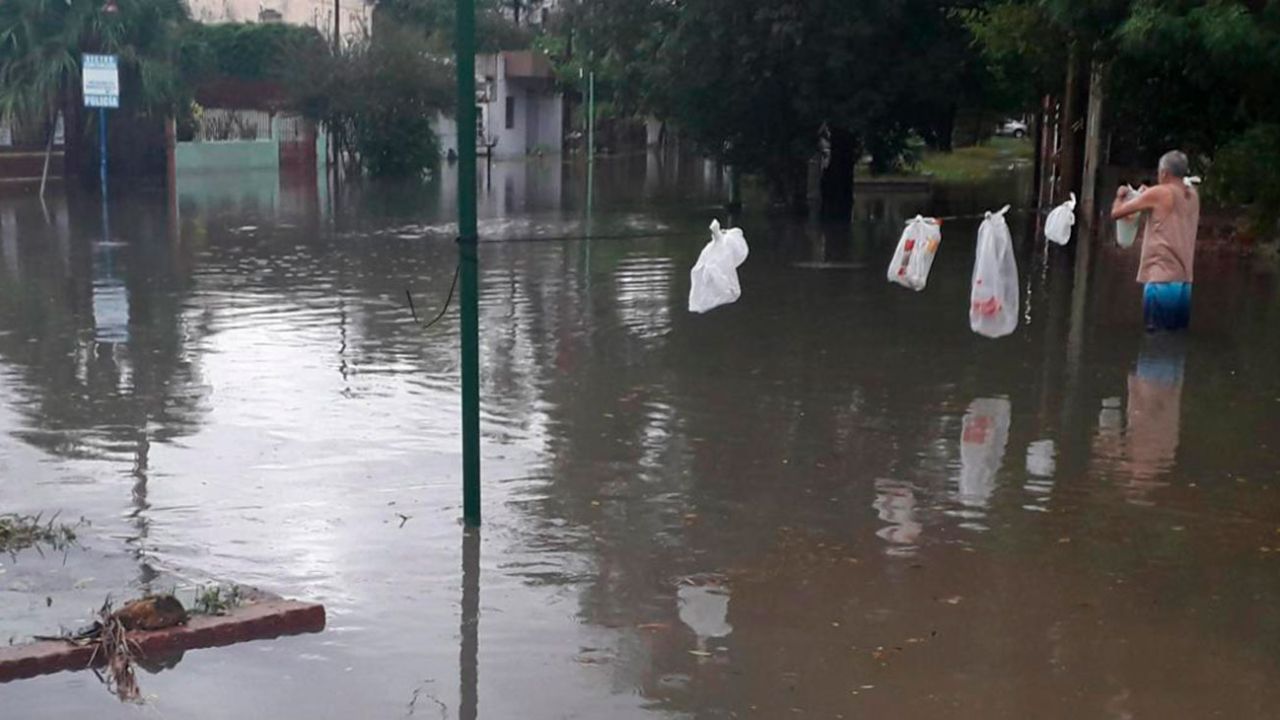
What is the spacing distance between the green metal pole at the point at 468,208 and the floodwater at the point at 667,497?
604mm

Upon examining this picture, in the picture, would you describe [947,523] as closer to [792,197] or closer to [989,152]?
[792,197]

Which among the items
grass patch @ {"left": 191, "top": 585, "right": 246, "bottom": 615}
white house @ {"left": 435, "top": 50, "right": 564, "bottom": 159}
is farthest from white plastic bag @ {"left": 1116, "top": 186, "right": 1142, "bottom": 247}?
white house @ {"left": 435, "top": 50, "right": 564, "bottom": 159}

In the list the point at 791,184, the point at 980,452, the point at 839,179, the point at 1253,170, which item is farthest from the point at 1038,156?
the point at 980,452

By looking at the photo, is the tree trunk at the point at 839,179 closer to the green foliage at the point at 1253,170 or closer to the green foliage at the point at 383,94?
the green foliage at the point at 1253,170

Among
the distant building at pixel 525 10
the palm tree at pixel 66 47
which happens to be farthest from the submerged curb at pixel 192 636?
the distant building at pixel 525 10

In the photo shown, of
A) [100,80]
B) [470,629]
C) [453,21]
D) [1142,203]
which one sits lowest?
[470,629]

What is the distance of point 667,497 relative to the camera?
25.3 ft

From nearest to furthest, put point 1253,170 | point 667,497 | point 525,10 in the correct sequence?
point 667,497, point 1253,170, point 525,10

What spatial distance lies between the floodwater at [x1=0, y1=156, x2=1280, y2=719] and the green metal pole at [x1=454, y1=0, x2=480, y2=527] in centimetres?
60

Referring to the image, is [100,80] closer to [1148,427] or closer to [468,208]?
[1148,427]

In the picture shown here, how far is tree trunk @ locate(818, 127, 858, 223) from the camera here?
2702 centimetres

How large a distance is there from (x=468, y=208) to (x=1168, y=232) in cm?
738

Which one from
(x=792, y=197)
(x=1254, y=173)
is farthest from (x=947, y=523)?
(x=792, y=197)

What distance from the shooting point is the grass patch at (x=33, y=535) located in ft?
21.5
